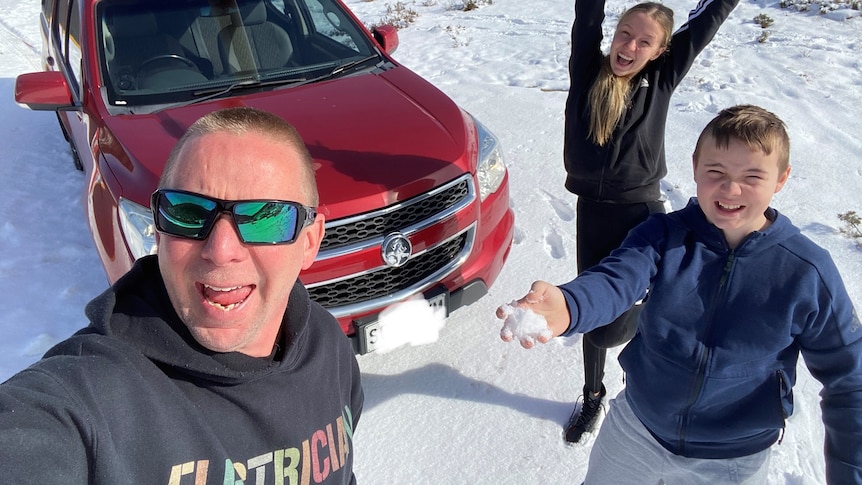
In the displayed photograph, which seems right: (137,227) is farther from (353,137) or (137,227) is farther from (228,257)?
(228,257)

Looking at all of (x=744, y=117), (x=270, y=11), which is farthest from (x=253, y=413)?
(x=270, y=11)

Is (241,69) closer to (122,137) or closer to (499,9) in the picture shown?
(122,137)

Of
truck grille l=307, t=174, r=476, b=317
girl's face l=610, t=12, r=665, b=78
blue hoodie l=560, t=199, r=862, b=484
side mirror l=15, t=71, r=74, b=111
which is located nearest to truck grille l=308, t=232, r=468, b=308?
truck grille l=307, t=174, r=476, b=317

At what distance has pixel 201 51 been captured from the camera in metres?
3.28

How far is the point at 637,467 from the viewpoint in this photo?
1.79 meters

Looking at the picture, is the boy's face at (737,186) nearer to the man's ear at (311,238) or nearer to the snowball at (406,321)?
the man's ear at (311,238)

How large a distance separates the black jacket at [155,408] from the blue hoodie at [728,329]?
65 cm

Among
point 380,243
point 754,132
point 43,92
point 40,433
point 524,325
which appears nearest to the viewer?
point 40,433

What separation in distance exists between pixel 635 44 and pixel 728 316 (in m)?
1.15

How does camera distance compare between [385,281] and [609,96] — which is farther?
[385,281]

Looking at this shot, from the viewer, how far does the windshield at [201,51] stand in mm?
3078

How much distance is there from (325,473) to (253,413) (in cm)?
23

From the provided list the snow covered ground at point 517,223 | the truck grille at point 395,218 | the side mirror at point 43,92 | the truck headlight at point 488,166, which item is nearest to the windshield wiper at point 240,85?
the side mirror at point 43,92

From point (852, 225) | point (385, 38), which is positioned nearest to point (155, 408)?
point (385, 38)
